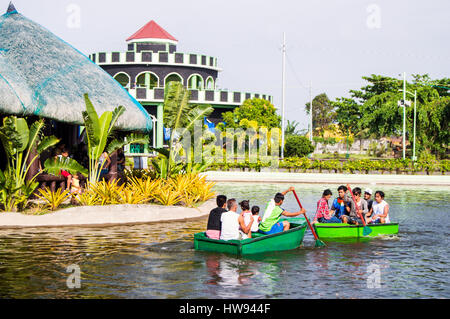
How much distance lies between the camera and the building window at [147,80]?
63.0 metres

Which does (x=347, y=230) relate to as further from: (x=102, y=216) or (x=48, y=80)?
(x=48, y=80)

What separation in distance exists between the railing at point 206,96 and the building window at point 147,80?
126 inches

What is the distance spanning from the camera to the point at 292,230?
1499cm

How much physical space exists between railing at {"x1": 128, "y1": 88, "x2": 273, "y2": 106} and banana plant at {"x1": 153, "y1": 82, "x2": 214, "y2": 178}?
112 feet

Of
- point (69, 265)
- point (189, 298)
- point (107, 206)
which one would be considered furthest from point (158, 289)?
point (107, 206)

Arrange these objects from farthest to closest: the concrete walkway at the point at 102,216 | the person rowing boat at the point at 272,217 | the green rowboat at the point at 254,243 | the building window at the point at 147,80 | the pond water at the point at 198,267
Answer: the building window at the point at 147,80
the concrete walkway at the point at 102,216
the person rowing boat at the point at 272,217
the green rowboat at the point at 254,243
the pond water at the point at 198,267

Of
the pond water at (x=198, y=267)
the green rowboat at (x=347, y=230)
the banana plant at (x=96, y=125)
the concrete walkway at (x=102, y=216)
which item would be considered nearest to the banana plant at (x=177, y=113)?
the banana plant at (x=96, y=125)

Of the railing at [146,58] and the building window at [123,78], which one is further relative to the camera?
the building window at [123,78]

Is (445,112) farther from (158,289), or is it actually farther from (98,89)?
(158,289)

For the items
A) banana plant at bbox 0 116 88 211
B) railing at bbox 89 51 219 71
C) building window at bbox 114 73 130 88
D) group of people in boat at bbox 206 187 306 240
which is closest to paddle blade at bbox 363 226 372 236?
group of people in boat at bbox 206 187 306 240

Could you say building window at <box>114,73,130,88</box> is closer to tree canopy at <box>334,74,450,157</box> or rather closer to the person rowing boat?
tree canopy at <box>334,74,450,157</box>

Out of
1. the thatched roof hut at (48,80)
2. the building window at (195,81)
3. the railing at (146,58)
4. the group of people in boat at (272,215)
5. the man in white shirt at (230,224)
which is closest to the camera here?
the man in white shirt at (230,224)

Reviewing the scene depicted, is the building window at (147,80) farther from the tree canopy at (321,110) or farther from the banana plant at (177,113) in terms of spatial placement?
the tree canopy at (321,110)

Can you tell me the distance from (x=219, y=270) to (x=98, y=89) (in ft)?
40.2
